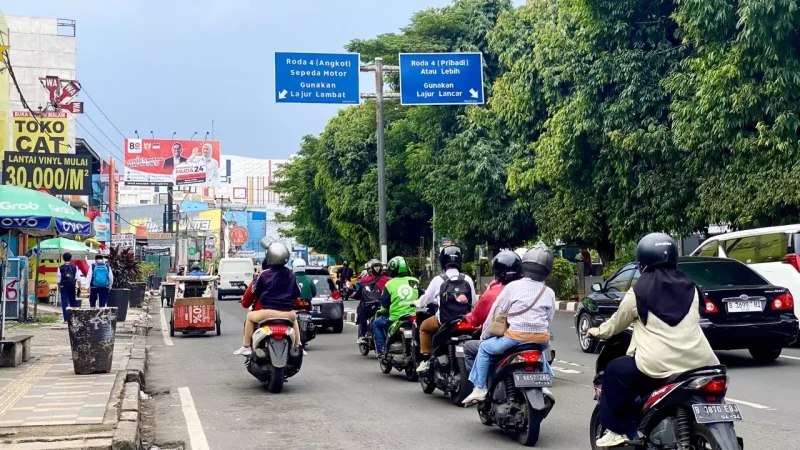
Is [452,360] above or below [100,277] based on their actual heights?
below

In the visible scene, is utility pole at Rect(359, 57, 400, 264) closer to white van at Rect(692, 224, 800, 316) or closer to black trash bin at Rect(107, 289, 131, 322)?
black trash bin at Rect(107, 289, 131, 322)

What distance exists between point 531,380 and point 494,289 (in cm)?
173

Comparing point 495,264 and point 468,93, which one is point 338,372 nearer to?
point 495,264

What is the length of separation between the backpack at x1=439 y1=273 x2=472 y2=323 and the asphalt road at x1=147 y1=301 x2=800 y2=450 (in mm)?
959

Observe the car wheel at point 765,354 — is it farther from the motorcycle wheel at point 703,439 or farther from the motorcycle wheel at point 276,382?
the motorcycle wheel at point 703,439

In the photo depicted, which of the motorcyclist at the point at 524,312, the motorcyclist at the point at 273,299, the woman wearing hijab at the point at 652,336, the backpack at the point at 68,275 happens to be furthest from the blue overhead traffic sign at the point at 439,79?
the woman wearing hijab at the point at 652,336

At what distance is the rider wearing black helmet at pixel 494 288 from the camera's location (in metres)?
9.19

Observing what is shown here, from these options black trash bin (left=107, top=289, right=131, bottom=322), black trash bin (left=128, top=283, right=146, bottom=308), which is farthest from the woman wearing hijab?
black trash bin (left=128, top=283, right=146, bottom=308)

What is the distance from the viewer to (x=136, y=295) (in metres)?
33.5

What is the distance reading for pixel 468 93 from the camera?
25750 mm

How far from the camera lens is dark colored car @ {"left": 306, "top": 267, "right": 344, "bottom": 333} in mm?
21578

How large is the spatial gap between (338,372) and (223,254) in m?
100

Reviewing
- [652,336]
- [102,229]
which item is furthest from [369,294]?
[102,229]

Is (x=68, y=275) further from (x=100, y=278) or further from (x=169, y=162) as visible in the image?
(x=169, y=162)
